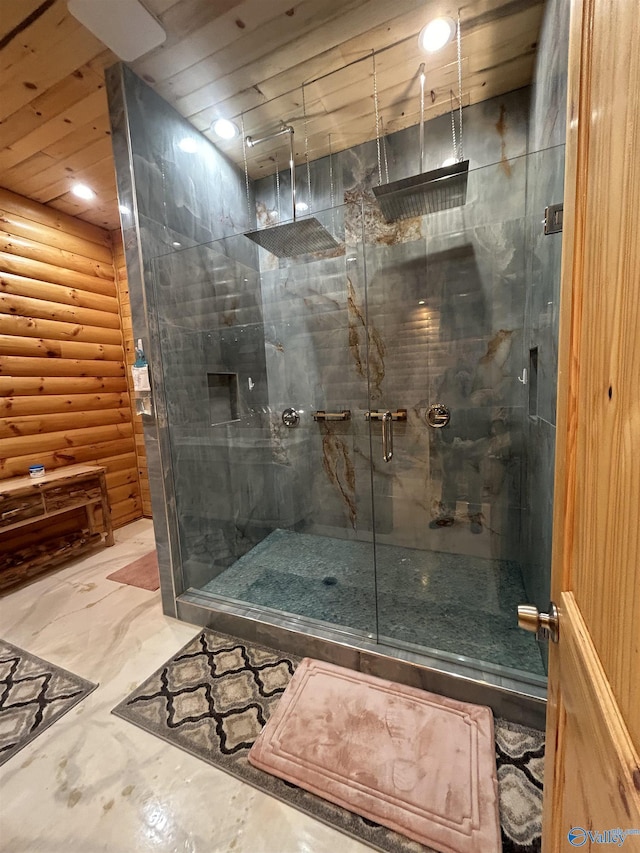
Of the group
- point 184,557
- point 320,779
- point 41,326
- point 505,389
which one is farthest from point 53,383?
point 505,389

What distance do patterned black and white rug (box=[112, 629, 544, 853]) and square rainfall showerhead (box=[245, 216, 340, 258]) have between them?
2.38m

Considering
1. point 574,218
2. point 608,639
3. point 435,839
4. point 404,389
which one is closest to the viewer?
point 608,639

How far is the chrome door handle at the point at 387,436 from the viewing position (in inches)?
92.7

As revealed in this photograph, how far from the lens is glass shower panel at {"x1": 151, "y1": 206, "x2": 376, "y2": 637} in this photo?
197cm

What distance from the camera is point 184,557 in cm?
198

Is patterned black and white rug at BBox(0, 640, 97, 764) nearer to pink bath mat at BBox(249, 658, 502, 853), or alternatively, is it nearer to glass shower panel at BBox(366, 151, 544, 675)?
pink bath mat at BBox(249, 658, 502, 853)

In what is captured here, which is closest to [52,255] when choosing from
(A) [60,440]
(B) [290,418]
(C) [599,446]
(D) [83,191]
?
(D) [83,191]

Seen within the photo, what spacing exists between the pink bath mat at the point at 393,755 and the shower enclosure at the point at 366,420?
0.21 m

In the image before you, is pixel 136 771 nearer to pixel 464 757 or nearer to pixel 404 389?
pixel 464 757

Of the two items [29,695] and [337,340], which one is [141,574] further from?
[337,340]

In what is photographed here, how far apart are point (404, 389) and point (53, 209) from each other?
3.23m

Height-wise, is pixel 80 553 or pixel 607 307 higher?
pixel 607 307

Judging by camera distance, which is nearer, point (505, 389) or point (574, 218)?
point (574, 218)

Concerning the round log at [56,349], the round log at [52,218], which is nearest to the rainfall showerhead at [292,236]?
the round log at [52,218]
